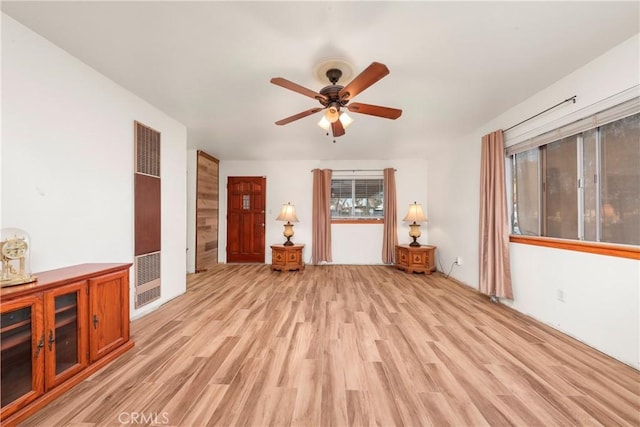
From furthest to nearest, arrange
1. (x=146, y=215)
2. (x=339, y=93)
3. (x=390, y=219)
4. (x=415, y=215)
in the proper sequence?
1. (x=390, y=219)
2. (x=415, y=215)
3. (x=146, y=215)
4. (x=339, y=93)

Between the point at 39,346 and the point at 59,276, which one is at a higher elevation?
the point at 59,276

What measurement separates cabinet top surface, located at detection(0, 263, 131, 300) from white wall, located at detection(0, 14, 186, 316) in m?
0.15

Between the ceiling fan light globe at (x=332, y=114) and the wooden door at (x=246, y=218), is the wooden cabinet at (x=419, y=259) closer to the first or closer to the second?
the wooden door at (x=246, y=218)

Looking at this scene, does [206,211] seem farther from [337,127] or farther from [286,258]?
[337,127]

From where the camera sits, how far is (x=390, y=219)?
5.14 metres

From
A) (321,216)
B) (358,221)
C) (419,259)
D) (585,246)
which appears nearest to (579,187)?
(585,246)

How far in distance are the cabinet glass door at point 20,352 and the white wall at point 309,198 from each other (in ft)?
13.4

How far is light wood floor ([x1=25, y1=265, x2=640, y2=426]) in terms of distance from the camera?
1349 millimetres

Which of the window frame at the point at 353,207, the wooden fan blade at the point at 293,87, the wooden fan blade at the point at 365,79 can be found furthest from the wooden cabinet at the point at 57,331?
the window frame at the point at 353,207

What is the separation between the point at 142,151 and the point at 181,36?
153cm

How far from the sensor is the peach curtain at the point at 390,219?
5.13m

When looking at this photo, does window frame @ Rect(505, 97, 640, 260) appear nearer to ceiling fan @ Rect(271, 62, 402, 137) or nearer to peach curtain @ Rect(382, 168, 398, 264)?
ceiling fan @ Rect(271, 62, 402, 137)

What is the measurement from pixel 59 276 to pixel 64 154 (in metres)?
1.00

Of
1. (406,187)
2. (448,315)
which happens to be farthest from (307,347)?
(406,187)
